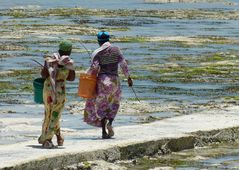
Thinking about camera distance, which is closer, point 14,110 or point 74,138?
point 74,138

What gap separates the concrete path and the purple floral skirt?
0.32 metres

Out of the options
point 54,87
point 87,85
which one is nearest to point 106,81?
point 87,85

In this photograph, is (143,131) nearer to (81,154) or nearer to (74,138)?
(74,138)

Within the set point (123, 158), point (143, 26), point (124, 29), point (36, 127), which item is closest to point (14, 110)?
point (36, 127)

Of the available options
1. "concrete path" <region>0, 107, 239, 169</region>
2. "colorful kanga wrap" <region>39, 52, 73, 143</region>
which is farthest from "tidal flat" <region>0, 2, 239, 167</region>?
"colorful kanga wrap" <region>39, 52, 73, 143</region>

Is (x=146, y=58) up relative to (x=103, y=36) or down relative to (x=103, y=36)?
down

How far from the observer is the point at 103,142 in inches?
557

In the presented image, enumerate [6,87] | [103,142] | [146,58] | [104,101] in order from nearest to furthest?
[103,142], [104,101], [6,87], [146,58]

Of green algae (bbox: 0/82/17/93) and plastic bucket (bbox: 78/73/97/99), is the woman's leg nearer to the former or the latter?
plastic bucket (bbox: 78/73/97/99)

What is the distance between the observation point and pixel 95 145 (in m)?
13.8

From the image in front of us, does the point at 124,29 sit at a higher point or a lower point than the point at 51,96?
lower

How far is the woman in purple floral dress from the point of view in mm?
14688

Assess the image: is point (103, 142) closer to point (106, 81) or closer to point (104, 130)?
point (104, 130)

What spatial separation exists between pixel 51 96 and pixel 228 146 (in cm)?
330
